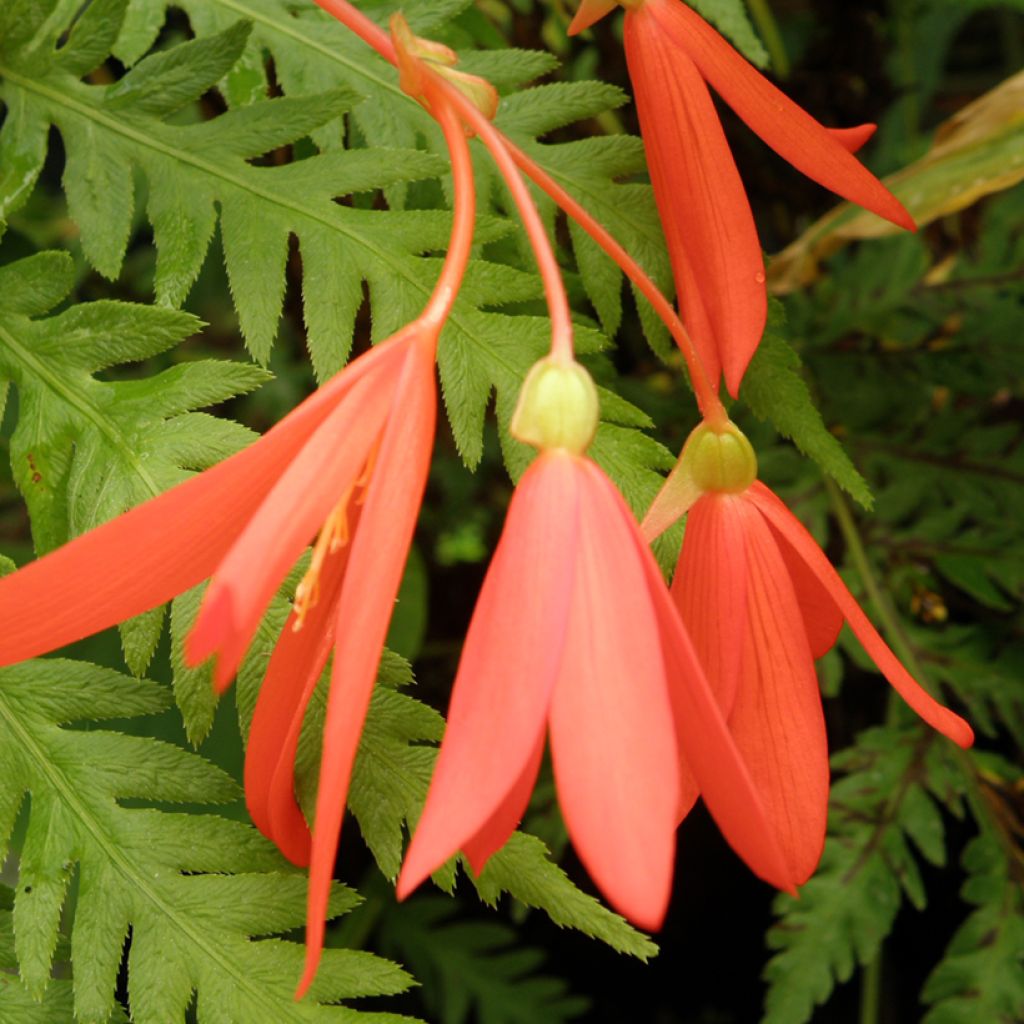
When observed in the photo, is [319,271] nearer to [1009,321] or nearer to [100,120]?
[100,120]

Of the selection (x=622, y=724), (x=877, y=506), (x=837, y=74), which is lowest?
(x=622, y=724)

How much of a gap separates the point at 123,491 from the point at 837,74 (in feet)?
3.44

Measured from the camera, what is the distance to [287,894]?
25.2 inches

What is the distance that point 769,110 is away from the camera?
613 millimetres

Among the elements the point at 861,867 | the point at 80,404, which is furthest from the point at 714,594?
the point at 861,867

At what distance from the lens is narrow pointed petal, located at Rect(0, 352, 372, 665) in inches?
17.1

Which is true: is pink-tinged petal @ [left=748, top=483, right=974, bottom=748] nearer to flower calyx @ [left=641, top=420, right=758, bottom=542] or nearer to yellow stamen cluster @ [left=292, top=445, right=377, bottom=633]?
flower calyx @ [left=641, top=420, right=758, bottom=542]

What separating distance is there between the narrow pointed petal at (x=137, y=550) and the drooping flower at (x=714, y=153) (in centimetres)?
26

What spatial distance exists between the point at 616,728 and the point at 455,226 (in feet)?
0.64

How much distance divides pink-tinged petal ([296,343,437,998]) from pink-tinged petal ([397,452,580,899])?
0.10 ft

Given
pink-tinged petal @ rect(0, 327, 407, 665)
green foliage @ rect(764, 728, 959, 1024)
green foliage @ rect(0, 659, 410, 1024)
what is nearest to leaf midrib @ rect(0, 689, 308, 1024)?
green foliage @ rect(0, 659, 410, 1024)

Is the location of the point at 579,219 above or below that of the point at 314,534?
above

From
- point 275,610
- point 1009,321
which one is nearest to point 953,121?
point 1009,321

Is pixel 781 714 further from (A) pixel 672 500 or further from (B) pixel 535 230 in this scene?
(B) pixel 535 230
